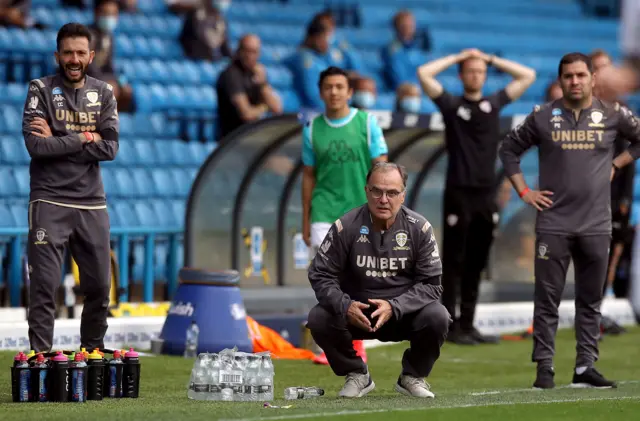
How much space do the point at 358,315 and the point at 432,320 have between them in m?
0.44

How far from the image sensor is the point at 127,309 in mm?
12734

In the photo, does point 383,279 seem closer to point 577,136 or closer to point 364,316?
point 364,316

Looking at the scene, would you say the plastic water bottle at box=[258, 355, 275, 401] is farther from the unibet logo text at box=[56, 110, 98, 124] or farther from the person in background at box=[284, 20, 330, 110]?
the person in background at box=[284, 20, 330, 110]

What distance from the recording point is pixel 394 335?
8.33m

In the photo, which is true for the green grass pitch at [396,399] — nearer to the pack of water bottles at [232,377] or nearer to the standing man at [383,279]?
the pack of water bottles at [232,377]

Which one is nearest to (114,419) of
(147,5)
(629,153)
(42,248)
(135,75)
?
(42,248)

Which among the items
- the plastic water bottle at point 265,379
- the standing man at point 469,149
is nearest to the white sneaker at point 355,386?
the plastic water bottle at point 265,379

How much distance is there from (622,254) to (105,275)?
8.05 meters

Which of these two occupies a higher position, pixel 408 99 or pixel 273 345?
pixel 408 99

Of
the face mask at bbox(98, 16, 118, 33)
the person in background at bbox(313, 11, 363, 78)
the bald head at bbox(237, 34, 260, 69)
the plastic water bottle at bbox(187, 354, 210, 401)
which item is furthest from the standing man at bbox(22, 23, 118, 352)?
the person in background at bbox(313, 11, 363, 78)

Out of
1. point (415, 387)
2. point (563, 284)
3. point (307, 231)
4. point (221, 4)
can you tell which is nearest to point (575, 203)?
point (563, 284)

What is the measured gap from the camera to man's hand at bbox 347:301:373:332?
315 inches

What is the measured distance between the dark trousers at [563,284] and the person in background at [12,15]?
31.9ft

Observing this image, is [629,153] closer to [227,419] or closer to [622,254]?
[227,419]
